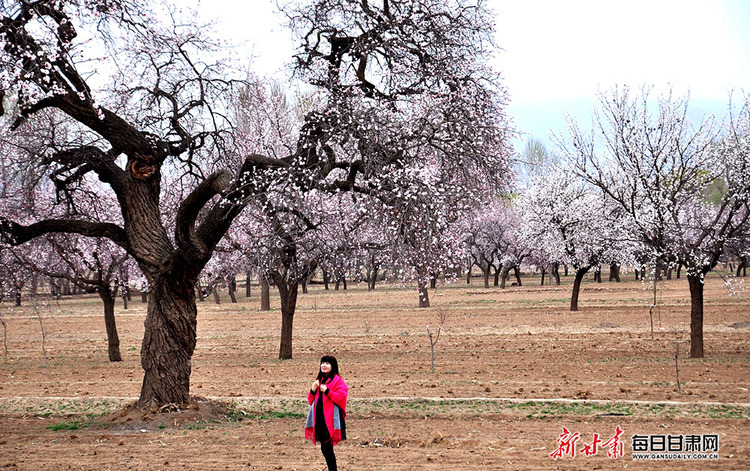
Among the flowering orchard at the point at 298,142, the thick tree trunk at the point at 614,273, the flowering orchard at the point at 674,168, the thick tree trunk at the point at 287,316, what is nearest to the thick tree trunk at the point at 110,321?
the thick tree trunk at the point at 287,316

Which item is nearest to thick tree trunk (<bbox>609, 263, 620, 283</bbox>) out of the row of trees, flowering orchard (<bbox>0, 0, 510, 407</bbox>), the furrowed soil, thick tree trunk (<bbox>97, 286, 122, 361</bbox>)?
the furrowed soil

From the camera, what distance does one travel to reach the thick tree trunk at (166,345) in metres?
10.1

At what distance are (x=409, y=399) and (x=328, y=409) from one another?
212 inches

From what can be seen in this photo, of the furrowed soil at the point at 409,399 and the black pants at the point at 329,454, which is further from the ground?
the black pants at the point at 329,454

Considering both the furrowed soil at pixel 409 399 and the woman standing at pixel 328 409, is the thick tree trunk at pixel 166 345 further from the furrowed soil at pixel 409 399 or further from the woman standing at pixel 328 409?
the woman standing at pixel 328 409

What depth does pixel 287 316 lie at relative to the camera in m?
18.5

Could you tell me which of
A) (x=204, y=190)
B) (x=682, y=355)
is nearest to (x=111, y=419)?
(x=204, y=190)

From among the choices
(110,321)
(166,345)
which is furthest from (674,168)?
(110,321)

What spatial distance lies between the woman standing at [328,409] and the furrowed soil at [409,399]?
3.34 ft

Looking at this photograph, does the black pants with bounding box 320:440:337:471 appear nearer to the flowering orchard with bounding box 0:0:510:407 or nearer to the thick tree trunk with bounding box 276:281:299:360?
the flowering orchard with bounding box 0:0:510:407

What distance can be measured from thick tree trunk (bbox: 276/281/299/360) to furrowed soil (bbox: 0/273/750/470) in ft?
1.26

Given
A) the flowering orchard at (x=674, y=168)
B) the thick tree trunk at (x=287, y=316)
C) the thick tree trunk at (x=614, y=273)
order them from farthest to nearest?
the thick tree trunk at (x=614, y=273)
the thick tree trunk at (x=287, y=316)
the flowering orchard at (x=674, y=168)

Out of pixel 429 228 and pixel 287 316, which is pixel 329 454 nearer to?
pixel 429 228

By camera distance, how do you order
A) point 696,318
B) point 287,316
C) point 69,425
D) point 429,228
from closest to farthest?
1. point 429,228
2. point 69,425
3. point 696,318
4. point 287,316
